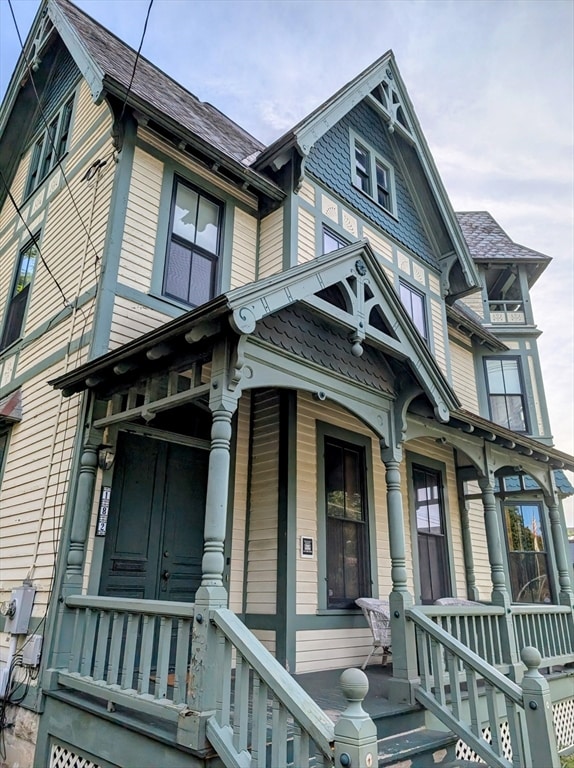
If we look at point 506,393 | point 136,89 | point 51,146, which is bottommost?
point 506,393

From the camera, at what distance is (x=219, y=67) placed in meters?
8.79

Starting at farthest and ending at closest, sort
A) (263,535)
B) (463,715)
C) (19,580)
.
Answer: (263,535)
(19,580)
(463,715)

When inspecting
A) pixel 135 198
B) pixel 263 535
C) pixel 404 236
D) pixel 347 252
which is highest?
pixel 404 236

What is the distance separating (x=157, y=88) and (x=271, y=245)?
3.17 metres

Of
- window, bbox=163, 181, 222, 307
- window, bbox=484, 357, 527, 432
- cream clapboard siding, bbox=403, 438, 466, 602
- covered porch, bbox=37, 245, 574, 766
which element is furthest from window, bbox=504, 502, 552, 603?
window, bbox=163, 181, 222, 307

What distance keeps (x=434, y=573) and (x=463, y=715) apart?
12.8 feet

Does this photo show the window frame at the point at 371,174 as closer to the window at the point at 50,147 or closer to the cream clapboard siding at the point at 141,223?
the cream clapboard siding at the point at 141,223

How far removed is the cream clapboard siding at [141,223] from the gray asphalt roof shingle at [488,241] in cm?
895

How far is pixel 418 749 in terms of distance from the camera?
4.07 meters

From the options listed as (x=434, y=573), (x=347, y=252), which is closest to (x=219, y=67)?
(x=347, y=252)

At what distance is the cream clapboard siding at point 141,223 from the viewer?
6066 millimetres

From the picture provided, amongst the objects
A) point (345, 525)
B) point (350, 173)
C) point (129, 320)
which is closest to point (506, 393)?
point (350, 173)

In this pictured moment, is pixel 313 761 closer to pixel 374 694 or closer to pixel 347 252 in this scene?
pixel 374 694

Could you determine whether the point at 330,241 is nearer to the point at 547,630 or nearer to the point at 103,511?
the point at 103,511
